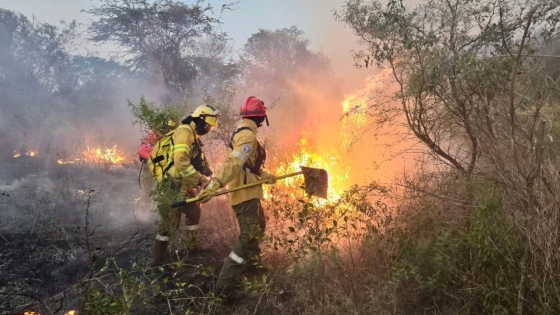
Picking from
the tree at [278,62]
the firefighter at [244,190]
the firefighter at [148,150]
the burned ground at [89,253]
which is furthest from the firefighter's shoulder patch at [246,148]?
the tree at [278,62]

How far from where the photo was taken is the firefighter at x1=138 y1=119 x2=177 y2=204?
5914 mm

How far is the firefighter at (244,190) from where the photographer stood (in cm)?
407

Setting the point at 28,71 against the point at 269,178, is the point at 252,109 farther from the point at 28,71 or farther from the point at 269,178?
the point at 28,71

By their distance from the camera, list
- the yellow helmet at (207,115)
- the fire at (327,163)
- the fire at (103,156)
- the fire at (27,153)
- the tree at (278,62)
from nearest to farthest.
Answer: the yellow helmet at (207,115), the fire at (327,163), the fire at (27,153), the fire at (103,156), the tree at (278,62)

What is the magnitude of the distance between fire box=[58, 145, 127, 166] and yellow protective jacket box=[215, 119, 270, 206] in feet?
26.1

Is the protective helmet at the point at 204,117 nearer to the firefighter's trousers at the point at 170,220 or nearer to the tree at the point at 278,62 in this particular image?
the firefighter's trousers at the point at 170,220

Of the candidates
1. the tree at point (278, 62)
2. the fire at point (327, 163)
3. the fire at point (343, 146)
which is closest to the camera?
the fire at point (343, 146)

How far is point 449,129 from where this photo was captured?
15.7ft

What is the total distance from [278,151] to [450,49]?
125 inches

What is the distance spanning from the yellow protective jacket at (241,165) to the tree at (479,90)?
6.20 feet

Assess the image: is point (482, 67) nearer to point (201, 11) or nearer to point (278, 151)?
point (278, 151)

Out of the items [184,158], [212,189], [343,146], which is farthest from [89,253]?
[343,146]

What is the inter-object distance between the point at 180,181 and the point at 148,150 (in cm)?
161

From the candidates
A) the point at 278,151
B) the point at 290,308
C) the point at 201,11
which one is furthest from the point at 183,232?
the point at 201,11
